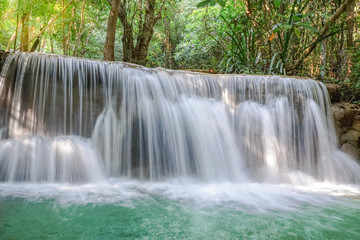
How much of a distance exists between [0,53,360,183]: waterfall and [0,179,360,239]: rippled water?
498 millimetres

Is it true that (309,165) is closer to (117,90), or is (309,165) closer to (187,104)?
(187,104)

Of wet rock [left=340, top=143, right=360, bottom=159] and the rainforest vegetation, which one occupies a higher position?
the rainforest vegetation

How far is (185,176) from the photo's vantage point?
4172 mm

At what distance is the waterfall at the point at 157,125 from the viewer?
3809 millimetres

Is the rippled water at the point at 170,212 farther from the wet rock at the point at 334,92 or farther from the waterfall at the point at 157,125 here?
the wet rock at the point at 334,92

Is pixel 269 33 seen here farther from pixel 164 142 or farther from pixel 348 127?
pixel 164 142

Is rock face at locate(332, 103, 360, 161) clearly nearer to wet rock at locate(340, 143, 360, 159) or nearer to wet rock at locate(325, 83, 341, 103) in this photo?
wet rock at locate(340, 143, 360, 159)

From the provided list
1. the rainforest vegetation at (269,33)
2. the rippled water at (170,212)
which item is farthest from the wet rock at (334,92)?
the rippled water at (170,212)

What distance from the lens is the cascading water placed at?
3.07m

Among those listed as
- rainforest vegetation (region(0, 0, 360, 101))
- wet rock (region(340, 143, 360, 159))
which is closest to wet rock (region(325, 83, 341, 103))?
rainforest vegetation (region(0, 0, 360, 101))

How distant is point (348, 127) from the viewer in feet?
18.1

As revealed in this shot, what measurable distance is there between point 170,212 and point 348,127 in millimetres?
4683

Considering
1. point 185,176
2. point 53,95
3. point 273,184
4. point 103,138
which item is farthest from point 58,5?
point 273,184

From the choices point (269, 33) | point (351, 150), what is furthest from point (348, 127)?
point (269, 33)
